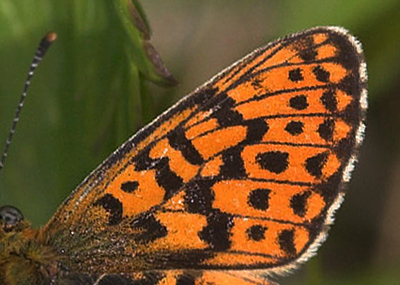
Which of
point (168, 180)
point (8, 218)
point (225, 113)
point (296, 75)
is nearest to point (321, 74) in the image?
point (296, 75)

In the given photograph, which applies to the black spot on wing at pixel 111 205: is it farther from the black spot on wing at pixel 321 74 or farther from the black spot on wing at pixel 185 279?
the black spot on wing at pixel 321 74

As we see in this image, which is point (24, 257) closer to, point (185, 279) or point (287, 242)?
point (185, 279)

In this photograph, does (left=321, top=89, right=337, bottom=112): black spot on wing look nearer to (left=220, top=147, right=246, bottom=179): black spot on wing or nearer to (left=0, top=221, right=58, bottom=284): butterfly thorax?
(left=220, top=147, right=246, bottom=179): black spot on wing

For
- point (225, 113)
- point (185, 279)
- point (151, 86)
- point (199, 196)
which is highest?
point (151, 86)

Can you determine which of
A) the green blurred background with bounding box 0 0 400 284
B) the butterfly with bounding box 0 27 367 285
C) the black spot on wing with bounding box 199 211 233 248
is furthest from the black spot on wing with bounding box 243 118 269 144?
the green blurred background with bounding box 0 0 400 284

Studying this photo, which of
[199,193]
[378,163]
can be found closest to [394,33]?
[378,163]

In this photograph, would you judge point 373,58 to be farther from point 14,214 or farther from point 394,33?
point 14,214

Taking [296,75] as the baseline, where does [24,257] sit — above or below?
below
